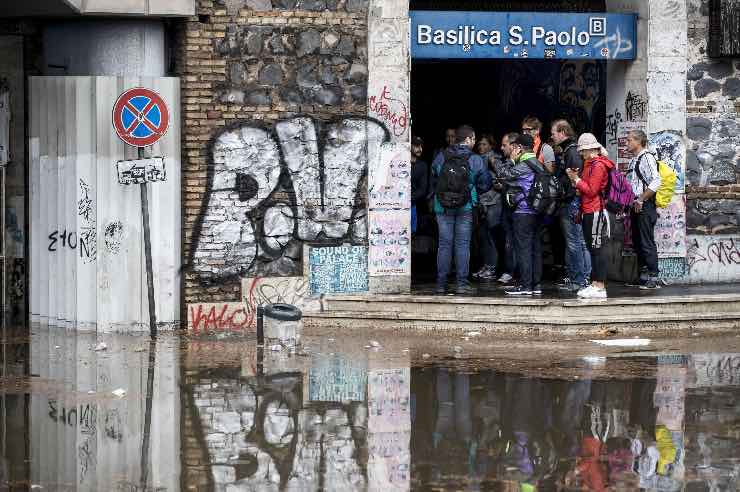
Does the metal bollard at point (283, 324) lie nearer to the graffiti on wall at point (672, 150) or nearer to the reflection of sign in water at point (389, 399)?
the reflection of sign in water at point (389, 399)

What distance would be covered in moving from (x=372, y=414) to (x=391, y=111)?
6.13 m

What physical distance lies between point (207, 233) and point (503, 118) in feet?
21.5

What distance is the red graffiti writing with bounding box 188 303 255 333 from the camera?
15719mm

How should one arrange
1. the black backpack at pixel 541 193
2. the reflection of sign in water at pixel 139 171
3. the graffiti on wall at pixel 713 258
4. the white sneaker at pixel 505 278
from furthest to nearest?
the white sneaker at pixel 505 278 → the graffiti on wall at pixel 713 258 → the black backpack at pixel 541 193 → the reflection of sign in water at pixel 139 171

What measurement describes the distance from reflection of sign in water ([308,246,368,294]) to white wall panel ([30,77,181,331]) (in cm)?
155

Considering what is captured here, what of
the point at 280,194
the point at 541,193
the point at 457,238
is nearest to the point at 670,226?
the point at 541,193

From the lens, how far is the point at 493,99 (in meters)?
21.3

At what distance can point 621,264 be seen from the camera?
1766 centimetres

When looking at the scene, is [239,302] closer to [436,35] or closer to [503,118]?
[436,35]

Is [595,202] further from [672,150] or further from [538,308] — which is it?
[672,150]

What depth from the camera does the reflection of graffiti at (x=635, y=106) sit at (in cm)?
1714

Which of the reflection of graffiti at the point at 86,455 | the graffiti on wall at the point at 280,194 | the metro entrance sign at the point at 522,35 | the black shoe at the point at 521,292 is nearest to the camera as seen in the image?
the reflection of graffiti at the point at 86,455

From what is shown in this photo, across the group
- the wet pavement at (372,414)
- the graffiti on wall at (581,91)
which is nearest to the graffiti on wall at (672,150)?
the graffiti on wall at (581,91)

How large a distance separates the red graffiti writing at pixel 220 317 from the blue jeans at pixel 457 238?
2.31m
